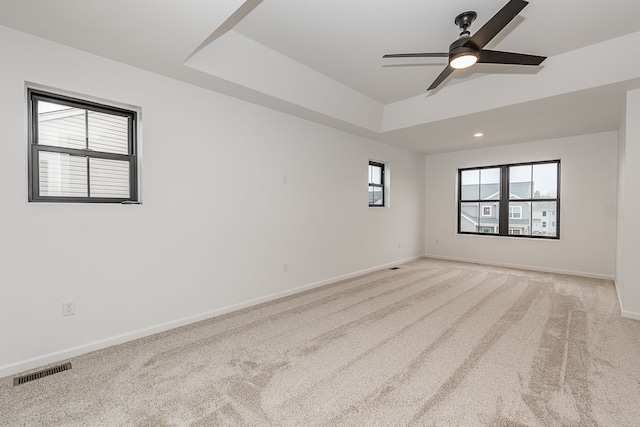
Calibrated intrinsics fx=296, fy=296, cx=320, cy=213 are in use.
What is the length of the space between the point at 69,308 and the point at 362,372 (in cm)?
244

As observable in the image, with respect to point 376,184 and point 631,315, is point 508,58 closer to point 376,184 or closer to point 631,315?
point 631,315

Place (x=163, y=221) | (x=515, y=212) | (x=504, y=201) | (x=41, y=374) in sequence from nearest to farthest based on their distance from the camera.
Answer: (x=41, y=374), (x=163, y=221), (x=515, y=212), (x=504, y=201)

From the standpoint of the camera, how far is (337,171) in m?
4.88

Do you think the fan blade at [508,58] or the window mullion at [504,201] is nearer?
the fan blade at [508,58]

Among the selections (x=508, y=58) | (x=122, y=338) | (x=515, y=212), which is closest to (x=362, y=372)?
(x=122, y=338)

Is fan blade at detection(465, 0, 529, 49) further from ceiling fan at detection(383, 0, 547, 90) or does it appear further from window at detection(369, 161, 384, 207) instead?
window at detection(369, 161, 384, 207)

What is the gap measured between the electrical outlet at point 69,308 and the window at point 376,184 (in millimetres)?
4619

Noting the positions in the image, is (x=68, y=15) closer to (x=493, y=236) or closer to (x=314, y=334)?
(x=314, y=334)

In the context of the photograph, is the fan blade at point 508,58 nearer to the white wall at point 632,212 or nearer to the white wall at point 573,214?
the white wall at point 632,212

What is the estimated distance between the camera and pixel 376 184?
594 cm

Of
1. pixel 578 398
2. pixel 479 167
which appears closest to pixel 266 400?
pixel 578 398

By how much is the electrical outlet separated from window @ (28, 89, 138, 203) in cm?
85

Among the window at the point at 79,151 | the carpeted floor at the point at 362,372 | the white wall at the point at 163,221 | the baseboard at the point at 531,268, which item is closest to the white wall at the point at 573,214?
the baseboard at the point at 531,268

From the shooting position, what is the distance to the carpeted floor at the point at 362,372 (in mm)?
1759
